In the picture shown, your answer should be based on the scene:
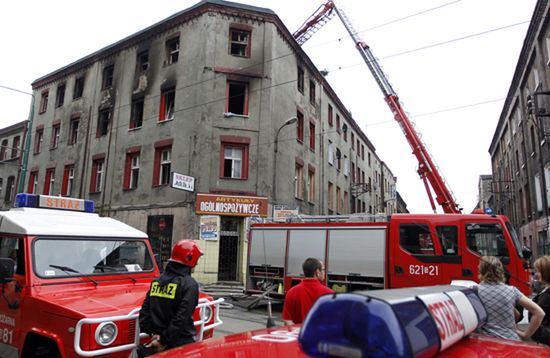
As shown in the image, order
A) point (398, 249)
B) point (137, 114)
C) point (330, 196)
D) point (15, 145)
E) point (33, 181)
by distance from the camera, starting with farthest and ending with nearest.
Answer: point (15, 145) → point (330, 196) → point (33, 181) → point (137, 114) → point (398, 249)

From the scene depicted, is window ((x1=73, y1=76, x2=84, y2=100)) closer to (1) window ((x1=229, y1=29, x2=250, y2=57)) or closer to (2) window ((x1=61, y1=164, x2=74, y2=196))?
(2) window ((x1=61, y1=164, x2=74, y2=196))

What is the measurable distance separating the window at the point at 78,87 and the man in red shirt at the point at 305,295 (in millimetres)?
24879

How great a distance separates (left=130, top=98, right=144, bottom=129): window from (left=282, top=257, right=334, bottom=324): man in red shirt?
61.0 feet

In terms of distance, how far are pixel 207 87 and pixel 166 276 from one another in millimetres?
15782

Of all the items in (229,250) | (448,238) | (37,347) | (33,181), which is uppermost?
(33,181)

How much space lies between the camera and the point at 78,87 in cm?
2455

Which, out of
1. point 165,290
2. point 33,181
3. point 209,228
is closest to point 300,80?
point 209,228

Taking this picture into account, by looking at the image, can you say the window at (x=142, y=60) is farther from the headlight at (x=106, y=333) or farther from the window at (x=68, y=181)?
the headlight at (x=106, y=333)

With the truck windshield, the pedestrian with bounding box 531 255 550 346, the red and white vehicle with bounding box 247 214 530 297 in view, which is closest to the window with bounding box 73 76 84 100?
the red and white vehicle with bounding box 247 214 530 297

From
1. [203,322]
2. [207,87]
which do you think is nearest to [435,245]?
[203,322]

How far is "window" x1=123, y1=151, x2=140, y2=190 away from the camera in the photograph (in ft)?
65.4

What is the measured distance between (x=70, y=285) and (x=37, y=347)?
0.69 m

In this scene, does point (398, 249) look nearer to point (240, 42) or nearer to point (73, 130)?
point (240, 42)

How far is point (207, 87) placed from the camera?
717 inches
